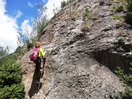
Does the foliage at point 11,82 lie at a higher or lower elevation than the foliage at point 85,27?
→ lower

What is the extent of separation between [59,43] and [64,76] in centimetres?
294

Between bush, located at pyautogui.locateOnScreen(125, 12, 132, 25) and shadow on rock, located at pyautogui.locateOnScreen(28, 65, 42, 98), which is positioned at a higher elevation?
bush, located at pyautogui.locateOnScreen(125, 12, 132, 25)

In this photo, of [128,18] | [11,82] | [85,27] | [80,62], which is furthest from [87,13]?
[11,82]

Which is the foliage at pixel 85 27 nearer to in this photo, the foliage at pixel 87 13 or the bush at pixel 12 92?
the foliage at pixel 87 13

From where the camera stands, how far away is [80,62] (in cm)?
1786

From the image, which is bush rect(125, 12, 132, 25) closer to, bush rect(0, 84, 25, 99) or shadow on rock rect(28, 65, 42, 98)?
shadow on rock rect(28, 65, 42, 98)

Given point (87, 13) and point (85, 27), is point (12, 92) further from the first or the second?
point (87, 13)

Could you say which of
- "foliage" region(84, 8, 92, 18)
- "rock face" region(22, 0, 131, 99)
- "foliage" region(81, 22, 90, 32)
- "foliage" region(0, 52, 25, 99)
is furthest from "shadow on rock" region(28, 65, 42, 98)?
"foliage" region(84, 8, 92, 18)

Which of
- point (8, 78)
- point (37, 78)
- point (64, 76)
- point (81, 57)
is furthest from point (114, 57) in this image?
point (8, 78)

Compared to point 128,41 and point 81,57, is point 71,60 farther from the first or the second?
point 128,41

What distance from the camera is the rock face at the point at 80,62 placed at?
54.4ft

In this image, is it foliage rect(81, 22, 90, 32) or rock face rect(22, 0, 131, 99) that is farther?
foliage rect(81, 22, 90, 32)

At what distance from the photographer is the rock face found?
16.6 metres

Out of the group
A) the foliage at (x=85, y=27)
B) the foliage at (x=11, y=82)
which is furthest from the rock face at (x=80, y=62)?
the foliage at (x=11, y=82)
